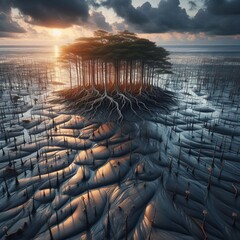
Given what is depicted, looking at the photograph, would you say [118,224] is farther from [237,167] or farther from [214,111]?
[214,111]

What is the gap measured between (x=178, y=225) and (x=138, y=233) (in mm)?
1897

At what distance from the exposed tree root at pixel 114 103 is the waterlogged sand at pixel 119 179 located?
2236 mm

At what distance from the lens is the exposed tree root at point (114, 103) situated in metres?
23.7

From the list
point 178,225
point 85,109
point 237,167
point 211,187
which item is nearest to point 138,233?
point 178,225

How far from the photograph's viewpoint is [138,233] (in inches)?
350

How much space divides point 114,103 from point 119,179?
545 inches

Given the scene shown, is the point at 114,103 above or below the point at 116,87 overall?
below

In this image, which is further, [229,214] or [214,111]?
[214,111]

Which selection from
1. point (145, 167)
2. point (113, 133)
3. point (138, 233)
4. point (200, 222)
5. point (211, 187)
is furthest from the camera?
point (113, 133)

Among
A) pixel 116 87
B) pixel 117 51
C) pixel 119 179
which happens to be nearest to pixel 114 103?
pixel 116 87

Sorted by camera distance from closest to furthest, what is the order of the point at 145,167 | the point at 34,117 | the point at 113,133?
the point at 145,167
the point at 113,133
the point at 34,117

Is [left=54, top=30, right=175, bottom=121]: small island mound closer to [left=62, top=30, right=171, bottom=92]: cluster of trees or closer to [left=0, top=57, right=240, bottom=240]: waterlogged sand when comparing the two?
[left=62, top=30, right=171, bottom=92]: cluster of trees

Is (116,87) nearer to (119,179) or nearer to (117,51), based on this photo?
(117,51)

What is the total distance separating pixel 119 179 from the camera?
40.1ft
